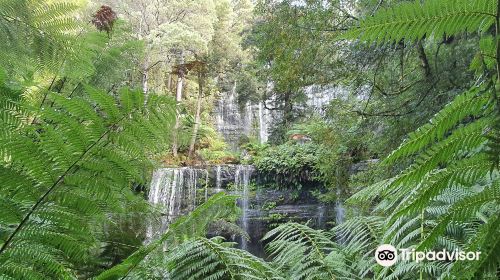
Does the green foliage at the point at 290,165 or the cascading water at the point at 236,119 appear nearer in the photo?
the green foliage at the point at 290,165

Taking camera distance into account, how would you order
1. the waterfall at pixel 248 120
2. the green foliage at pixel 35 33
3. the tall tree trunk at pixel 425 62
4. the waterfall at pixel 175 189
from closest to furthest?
the green foliage at pixel 35 33 < the tall tree trunk at pixel 425 62 < the waterfall at pixel 175 189 < the waterfall at pixel 248 120

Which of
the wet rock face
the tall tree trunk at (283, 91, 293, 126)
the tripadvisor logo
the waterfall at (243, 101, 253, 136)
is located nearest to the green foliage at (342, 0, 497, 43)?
the tripadvisor logo

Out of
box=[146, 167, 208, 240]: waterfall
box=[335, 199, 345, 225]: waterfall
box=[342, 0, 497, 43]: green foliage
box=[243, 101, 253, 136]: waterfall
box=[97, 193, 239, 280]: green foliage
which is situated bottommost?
box=[97, 193, 239, 280]: green foliage

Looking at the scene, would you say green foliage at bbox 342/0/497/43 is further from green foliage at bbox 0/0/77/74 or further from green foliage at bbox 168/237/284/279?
green foliage at bbox 0/0/77/74

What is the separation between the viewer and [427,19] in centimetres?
54

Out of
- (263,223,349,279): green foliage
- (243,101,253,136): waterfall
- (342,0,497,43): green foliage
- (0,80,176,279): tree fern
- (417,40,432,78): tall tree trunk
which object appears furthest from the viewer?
(243,101,253,136): waterfall

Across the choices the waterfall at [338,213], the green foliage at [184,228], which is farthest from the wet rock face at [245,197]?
the green foliage at [184,228]

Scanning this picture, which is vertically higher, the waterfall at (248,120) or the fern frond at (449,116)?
the waterfall at (248,120)

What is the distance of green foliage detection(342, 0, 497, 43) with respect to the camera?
1.73 feet

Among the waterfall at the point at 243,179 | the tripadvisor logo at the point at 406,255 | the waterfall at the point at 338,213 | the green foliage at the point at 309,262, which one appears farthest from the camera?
the waterfall at the point at 243,179

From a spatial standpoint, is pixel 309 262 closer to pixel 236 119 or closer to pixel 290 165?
pixel 290 165

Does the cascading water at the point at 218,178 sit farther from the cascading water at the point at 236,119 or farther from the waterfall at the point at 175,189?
the cascading water at the point at 236,119

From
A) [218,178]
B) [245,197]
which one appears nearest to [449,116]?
[245,197]

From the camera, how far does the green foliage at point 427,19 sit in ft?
1.73
